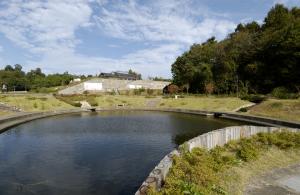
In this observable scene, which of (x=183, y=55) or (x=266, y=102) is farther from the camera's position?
(x=183, y=55)

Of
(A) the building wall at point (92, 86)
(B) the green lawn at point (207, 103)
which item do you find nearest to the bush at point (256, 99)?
(B) the green lawn at point (207, 103)

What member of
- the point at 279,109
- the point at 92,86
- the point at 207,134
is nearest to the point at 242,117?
the point at 279,109

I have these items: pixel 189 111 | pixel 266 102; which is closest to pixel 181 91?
pixel 189 111

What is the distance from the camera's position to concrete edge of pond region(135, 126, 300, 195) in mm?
10891

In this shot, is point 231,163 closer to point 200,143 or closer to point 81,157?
point 200,143

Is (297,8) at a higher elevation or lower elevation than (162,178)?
higher

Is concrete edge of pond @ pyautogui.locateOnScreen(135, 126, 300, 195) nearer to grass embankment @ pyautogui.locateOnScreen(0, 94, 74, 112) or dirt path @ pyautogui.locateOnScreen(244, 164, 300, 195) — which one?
dirt path @ pyautogui.locateOnScreen(244, 164, 300, 195)

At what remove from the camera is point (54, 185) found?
15086 mm

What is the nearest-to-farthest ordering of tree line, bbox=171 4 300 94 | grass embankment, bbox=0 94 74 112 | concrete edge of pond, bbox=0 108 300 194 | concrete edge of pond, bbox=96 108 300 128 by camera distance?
concrete edge of pond, bbox=0 108 300 194
concrete edge of pond, bbox=96 108 300 128
grass embankment, bbox=0 94 74 112
tree line, bbox=171 4 300 94

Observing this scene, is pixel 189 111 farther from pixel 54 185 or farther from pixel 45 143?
A: pixel 54 185

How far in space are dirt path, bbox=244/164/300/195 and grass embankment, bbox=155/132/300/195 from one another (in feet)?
1.33

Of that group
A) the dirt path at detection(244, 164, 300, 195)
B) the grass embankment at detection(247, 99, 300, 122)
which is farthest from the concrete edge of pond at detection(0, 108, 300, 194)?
the dirt path at detection(244, 164, 300, 195)

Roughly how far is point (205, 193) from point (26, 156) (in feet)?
48.4

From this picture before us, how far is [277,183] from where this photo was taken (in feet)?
42.9
